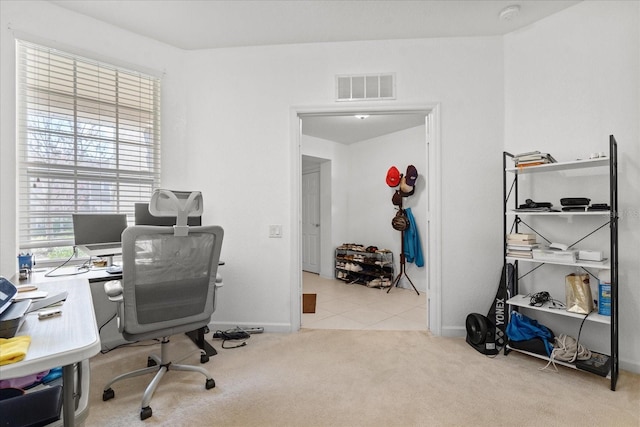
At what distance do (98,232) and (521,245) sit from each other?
3403 millimetres

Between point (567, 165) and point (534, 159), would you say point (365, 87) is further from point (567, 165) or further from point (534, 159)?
point (567, 165)

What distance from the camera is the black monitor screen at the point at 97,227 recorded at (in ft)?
7.31

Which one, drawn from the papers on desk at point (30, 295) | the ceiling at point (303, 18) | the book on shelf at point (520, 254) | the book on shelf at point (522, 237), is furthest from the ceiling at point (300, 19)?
the papers on desk at point (30, 295)

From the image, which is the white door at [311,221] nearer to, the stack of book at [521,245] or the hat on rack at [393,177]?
the hat on rack at [393,177]

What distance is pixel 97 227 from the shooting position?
2307 millimetres

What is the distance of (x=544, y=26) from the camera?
2494 mm

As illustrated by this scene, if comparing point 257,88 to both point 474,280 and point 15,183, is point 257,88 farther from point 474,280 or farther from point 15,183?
point 474,280

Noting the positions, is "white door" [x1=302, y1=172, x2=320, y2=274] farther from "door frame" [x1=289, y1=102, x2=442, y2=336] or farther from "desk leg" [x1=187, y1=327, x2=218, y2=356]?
"desk leg" [x1=187, y1=327, x2=218, y2=356]

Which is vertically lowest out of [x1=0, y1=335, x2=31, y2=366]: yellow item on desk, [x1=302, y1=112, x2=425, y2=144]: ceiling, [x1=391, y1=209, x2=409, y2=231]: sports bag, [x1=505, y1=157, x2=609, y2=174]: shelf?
[x1=0, y1=335, x2=31, y2=366]: yellow item on desk

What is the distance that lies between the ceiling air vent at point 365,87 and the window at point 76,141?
182 centimetres

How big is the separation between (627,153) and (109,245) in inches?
158

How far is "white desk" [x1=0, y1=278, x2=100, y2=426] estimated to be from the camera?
780 mm

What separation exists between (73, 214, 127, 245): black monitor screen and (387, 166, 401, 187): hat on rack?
3.64m

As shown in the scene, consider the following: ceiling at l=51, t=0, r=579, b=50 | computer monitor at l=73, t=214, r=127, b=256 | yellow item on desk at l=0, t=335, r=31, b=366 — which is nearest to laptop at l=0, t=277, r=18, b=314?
yellow item on desk at l=0, t=335, r=31, b=366
